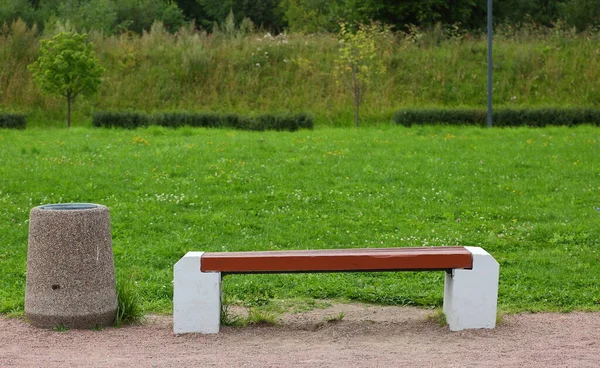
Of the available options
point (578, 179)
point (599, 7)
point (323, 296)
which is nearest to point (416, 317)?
point (323, 296)

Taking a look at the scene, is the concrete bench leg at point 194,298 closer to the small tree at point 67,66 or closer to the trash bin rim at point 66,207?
the trash bin rim at point 66,207

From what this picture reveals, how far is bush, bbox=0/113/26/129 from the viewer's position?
818 inches

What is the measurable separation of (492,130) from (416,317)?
12758 millimetres

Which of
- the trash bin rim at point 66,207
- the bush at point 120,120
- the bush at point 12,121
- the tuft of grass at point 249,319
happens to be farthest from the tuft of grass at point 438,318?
the bush at point 12,121

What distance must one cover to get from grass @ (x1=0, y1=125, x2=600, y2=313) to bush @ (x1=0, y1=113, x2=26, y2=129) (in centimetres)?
477

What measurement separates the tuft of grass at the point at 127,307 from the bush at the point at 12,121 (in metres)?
15.6

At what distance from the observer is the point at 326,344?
5797 mm

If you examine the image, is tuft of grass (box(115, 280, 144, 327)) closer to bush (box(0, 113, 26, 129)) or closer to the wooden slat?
the wooden slat

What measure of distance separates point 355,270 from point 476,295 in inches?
37.3

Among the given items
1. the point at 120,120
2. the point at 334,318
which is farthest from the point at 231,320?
the point at 120,120

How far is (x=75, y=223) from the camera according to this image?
6.16 m

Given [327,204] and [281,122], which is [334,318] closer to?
[327,204]

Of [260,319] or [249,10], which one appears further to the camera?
[249,10]

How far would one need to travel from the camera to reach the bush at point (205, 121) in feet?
66.7
